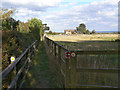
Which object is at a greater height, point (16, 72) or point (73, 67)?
point (73, 67)

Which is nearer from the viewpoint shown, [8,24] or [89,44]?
[8,24]

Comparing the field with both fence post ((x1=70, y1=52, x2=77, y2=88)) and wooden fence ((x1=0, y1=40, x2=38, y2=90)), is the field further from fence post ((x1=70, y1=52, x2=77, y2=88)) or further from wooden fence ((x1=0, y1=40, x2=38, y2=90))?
fence post ((x1=70, y1=52, x2=77, y2=88))

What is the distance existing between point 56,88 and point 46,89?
0.30 m

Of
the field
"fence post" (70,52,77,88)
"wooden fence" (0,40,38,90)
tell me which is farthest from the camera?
the field

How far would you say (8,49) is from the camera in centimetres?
397

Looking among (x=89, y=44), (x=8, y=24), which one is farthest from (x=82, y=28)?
(x=8, y=24)

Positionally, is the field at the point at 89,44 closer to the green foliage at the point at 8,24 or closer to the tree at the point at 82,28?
the green foliage at the point at 8,24

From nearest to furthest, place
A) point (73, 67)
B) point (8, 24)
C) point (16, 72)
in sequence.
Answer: point (73, 67) → point (16, 72) → point (8, 24)

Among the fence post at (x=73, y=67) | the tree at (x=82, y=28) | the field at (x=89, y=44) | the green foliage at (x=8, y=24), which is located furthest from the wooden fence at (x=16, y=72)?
the tree at (x=82, y=28)

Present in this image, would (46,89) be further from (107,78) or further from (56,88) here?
(107,78)

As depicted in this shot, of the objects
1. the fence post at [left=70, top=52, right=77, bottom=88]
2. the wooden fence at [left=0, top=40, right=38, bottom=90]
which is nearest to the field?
the wooden fence at [left=0, top=40, right=38, bottom=90]

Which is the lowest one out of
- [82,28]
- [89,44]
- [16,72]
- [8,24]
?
[89,44]

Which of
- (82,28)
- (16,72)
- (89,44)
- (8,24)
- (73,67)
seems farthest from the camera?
(82,28)

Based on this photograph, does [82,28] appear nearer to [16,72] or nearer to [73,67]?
[16,72]
